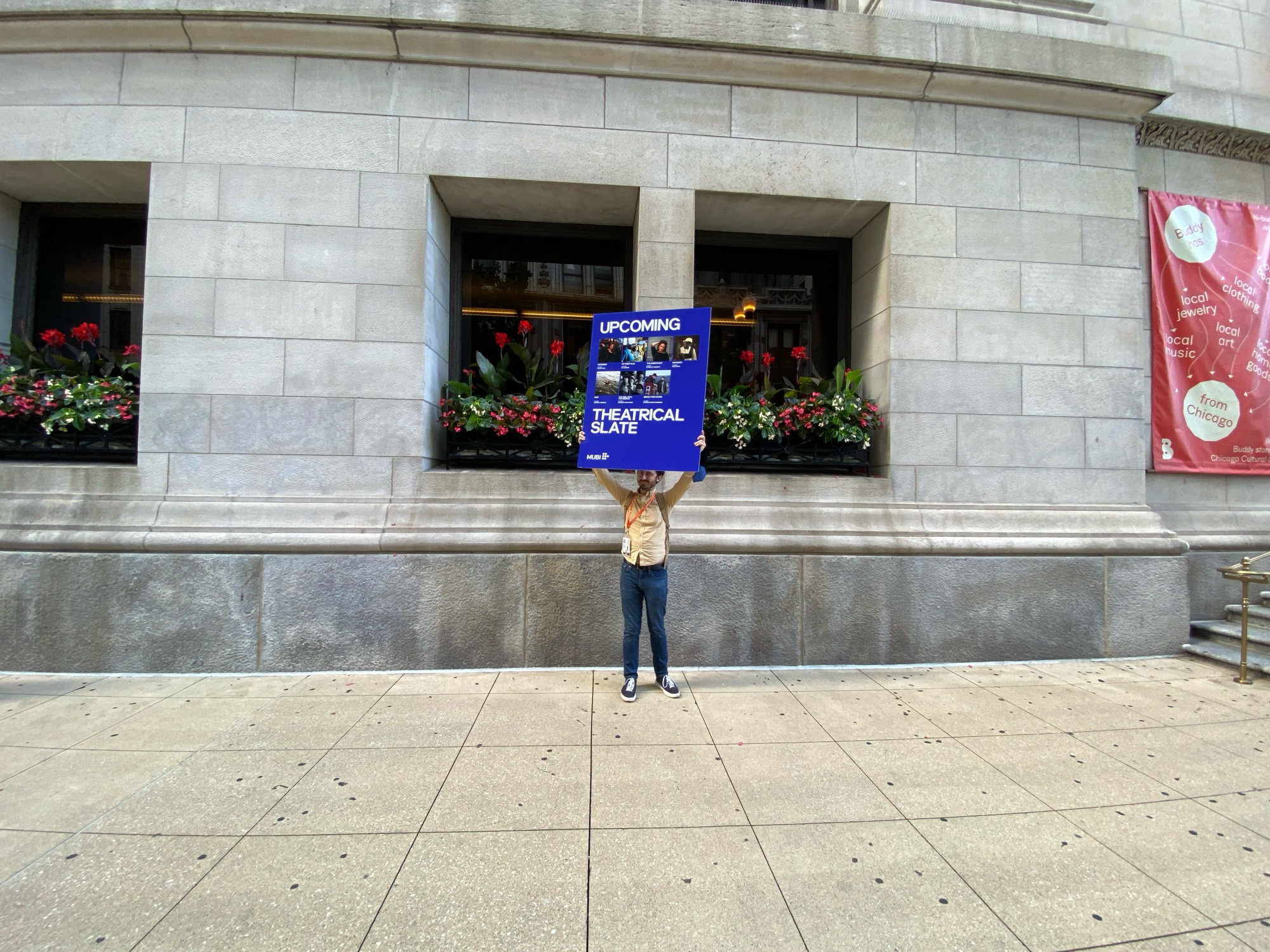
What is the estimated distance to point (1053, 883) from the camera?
2799 mm

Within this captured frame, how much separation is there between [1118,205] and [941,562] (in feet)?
16.0

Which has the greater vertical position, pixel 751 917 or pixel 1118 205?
pixel 1118 205

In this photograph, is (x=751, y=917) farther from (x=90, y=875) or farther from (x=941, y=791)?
(x=90, y=875)

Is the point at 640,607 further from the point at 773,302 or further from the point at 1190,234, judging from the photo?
the point at 1190,234

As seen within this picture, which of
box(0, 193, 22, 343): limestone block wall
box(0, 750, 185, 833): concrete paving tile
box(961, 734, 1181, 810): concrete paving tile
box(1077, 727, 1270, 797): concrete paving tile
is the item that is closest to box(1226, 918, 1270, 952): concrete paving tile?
box(961, 734, 1181, 810): concrete paving tile

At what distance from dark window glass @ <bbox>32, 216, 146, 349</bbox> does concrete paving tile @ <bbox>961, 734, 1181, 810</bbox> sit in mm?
9666

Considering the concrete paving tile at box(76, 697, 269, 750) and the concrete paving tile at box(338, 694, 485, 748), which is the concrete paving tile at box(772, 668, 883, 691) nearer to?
the concrete paving tile at box(338, 694, 485, 748)

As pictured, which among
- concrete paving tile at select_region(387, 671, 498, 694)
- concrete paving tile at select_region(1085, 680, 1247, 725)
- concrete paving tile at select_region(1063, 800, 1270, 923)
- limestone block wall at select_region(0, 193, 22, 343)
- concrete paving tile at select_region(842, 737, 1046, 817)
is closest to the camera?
concrete paving tile at select_region(1063, 800, 1270, 923)

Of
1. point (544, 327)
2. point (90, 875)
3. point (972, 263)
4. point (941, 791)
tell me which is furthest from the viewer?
point (544, 327)

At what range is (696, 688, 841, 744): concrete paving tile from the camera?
433cm

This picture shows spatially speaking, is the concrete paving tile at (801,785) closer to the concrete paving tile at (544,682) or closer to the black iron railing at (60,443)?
the concrete paving tile at (544,682)

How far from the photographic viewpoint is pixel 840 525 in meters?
6.26

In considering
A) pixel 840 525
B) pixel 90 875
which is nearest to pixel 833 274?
pixel 840 525

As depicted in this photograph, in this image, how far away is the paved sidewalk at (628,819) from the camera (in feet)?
8.28
